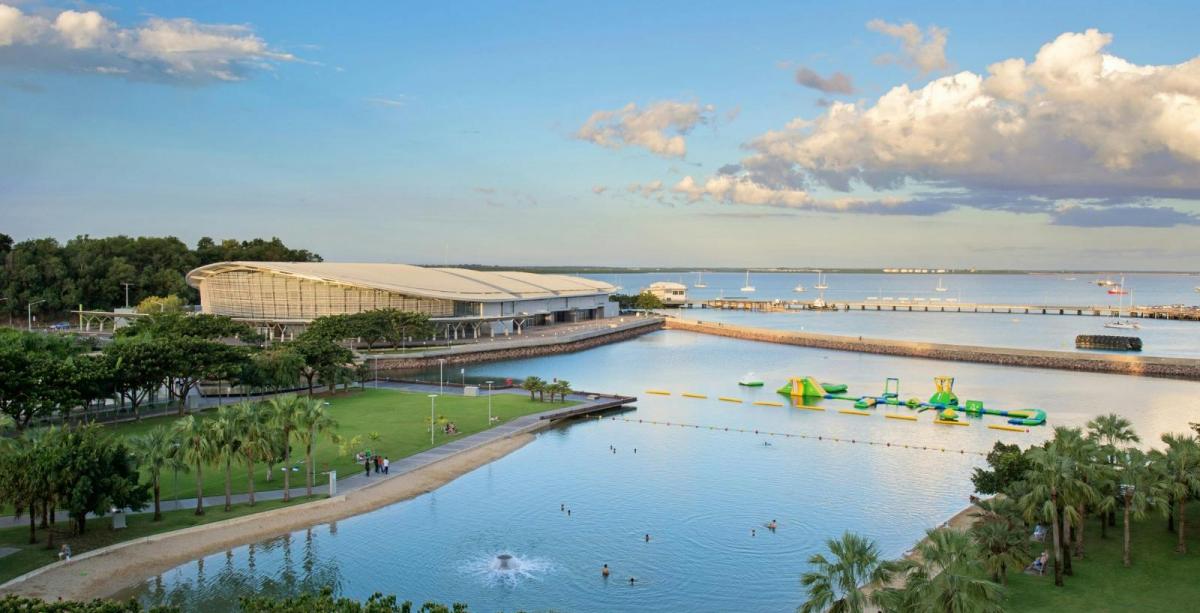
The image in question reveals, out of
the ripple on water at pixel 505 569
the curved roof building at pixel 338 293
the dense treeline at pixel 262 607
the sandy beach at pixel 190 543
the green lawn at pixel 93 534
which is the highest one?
the curved roof building at pixel 338 293

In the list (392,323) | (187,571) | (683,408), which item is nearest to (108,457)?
(187,571)

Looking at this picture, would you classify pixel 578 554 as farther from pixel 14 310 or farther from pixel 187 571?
pixel 14 310

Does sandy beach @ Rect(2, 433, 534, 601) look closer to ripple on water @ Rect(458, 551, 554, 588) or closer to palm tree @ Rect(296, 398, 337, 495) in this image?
palm tree @ Rect(296, 398, 337, 495)

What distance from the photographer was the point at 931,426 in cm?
7119

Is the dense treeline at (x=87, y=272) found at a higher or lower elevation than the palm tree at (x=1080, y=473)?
higher

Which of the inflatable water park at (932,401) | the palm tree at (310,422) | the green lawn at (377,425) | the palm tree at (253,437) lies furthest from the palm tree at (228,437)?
the inflatable water park at (932,401)

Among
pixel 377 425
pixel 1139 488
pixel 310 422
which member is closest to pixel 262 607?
pixel 310 422

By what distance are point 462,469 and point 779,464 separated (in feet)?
70.1

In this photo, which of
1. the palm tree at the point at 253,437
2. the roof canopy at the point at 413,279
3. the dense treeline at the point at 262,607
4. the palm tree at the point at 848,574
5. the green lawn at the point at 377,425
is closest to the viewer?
the palm tree at the point at 848,574

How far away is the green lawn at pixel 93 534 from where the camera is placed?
33562 millimetres

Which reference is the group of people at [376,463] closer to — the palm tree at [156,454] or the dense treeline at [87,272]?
the palm tree at [156,454]

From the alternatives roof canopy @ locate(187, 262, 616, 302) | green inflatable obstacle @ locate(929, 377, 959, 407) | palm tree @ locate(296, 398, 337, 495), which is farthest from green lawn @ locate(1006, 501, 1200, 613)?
roof canopy @ locate(187, 262, 616, 302)

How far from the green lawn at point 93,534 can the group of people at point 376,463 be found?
22.6ft

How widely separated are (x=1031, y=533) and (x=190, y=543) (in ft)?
120
